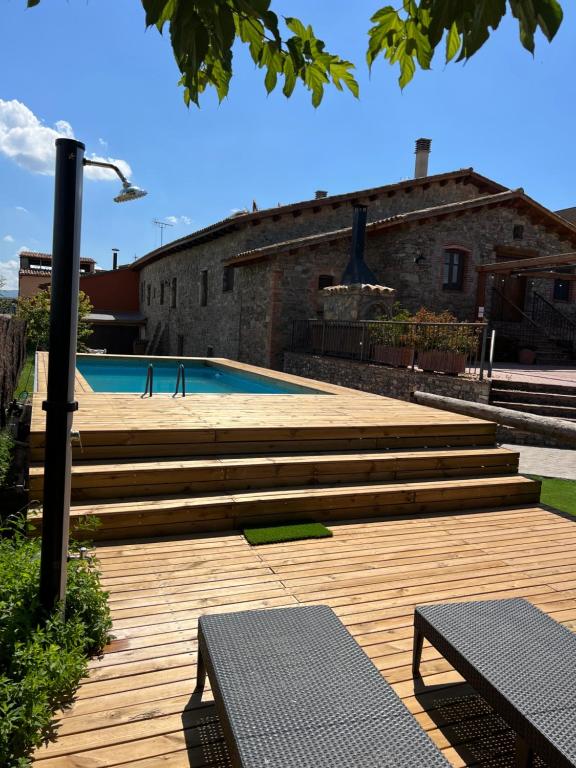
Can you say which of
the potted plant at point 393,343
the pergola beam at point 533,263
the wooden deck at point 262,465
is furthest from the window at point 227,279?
the wooden deck at point 262,465

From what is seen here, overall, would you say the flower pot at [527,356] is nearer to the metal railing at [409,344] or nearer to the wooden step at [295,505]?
the metal railing at [409,344]

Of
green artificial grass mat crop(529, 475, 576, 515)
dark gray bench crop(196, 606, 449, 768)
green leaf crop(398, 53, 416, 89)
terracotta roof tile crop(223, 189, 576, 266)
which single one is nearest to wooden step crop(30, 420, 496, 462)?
green artificial grass mat crop(529, 475, 576, 515)

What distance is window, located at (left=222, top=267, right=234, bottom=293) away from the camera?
59.9 ft

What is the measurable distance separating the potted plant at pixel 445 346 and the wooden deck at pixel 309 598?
581 centimetres

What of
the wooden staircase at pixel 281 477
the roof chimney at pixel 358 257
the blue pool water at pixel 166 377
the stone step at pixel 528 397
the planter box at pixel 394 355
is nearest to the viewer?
the wooden staircase at pixel 281 477

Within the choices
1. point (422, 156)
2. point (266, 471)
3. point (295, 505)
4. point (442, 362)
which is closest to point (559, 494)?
point (295, 505)

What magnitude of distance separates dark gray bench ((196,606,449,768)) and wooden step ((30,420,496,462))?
8.67 ft

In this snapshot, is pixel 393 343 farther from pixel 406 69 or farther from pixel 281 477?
pixel 406 69

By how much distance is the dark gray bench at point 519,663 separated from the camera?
72.9 inches

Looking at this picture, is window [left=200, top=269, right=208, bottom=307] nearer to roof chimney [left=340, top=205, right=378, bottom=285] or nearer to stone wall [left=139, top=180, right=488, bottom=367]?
stone wall [left=139, top=180, right=488, bottom=367]

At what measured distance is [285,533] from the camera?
176 inches

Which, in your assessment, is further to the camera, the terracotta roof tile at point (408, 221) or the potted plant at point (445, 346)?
the terracotta roof tile at point (408, 221)

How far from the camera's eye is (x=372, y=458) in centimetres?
546

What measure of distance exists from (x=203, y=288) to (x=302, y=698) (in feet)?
64.0
